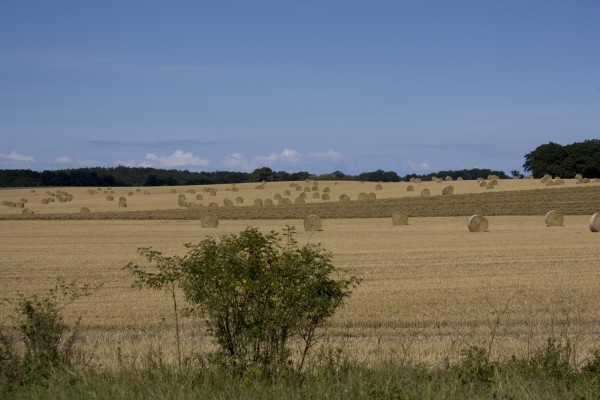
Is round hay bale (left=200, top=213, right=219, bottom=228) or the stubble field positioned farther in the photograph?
round hay bale (left=200, top=213, right=219, bottom=228)

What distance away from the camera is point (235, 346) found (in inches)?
322

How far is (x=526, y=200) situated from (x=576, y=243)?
24.5 m

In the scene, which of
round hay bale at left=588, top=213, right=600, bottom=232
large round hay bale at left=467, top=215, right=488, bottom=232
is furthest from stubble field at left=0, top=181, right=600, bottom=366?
large round hay bale at left=467, top=215, right=488, bottom=232

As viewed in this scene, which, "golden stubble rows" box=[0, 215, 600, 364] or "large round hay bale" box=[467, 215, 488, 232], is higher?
"large round hay bale" box=[467, 215, 488, 232]

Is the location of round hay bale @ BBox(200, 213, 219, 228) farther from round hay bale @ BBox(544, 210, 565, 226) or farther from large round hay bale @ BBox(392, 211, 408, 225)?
round hay bale @ BBox(544, 210, 565, 226)

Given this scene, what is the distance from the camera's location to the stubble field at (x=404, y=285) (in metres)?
11.3

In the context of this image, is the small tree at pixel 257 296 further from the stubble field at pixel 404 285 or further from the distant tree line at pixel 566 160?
the distant tree line at pixel 566 160

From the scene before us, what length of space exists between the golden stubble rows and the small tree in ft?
3.72

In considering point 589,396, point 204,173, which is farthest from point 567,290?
point 204,173

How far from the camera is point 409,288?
16.7 metres

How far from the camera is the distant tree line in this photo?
82.8 m

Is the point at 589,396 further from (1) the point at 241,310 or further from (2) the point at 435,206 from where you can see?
(2) the point at 435,206

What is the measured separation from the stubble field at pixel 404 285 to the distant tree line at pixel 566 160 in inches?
1768

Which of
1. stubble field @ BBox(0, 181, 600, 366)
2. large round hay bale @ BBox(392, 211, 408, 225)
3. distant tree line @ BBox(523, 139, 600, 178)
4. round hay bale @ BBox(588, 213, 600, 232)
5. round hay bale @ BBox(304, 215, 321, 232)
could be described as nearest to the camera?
stubble field @ BBox(0, 181, 600, 366)
